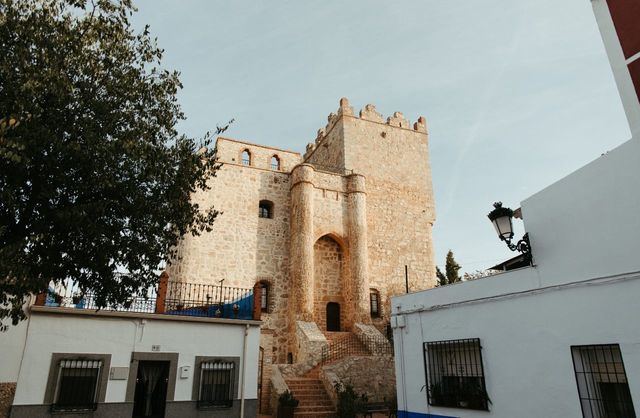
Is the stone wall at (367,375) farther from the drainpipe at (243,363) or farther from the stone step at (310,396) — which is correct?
the drainpipe at (243,363)

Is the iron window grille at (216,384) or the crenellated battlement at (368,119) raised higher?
the crenellated battlement at (368,119)

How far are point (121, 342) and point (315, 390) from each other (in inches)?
273

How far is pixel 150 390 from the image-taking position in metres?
10.2

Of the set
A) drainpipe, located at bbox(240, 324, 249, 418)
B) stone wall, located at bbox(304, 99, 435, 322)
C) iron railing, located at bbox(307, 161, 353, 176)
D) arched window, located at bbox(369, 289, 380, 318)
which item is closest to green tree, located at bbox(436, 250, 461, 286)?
stone wall, located at bbox(304, 99, 435, 322)

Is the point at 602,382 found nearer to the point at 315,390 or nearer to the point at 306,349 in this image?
the point at 315,390

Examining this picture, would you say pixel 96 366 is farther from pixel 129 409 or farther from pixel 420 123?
pixel 420 123

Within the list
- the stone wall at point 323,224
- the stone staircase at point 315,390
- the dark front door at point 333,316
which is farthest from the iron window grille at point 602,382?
the dark front door at point 333,316

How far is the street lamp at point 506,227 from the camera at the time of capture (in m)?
7.39

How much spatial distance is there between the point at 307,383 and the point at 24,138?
11550 millimetres

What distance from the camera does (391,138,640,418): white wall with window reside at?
619 centimetres

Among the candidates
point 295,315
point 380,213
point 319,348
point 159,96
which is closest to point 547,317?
point 159,96

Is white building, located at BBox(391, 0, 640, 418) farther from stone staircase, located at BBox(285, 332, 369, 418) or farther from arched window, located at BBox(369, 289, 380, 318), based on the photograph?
arched window, located at BBox(369, 289, 380, 318)

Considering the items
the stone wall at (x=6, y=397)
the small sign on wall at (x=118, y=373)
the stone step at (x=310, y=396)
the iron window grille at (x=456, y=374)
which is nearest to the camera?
the iron window grille at (x=456, y=374)

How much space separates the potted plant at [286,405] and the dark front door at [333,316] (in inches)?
337
